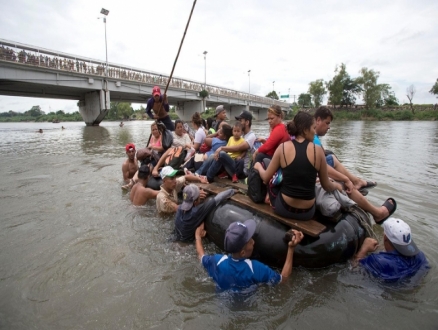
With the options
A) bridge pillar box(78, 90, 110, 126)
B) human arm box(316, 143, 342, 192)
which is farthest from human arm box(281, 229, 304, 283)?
bridge pillar box(78, 90, 110, 126)

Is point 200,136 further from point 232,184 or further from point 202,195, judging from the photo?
point 202,195

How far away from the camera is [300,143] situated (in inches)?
A: 111

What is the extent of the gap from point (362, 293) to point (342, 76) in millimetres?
72697

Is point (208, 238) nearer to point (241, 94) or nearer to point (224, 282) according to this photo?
point (224, 282)

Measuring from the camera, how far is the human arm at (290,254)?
9.40ft

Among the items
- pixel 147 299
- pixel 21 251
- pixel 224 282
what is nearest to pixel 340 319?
pixel 224 282

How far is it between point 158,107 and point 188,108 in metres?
39.7

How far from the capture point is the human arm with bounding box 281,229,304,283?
287cm

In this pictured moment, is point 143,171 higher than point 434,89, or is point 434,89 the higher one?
point 434,89

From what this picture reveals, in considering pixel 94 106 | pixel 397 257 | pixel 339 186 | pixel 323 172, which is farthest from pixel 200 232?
pixel 94 106

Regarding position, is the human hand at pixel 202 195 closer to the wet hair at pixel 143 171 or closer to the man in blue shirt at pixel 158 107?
the wet hair at pixel 143 171

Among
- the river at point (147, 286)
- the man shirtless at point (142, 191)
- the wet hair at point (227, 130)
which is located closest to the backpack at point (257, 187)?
the river at point (147, 286)

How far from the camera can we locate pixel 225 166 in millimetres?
4977

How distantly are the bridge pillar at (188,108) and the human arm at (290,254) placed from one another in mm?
41520
